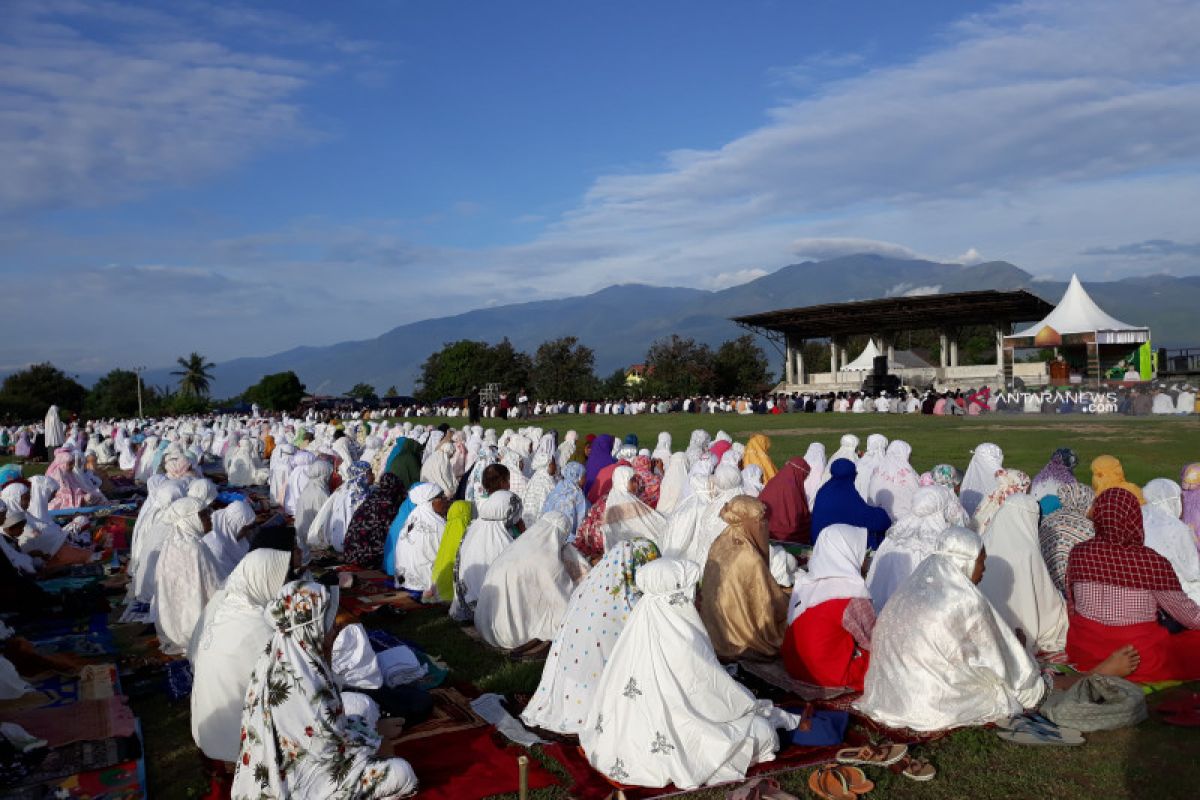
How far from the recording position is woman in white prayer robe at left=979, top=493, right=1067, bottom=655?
4.69 m

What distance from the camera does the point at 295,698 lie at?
9.95 ft

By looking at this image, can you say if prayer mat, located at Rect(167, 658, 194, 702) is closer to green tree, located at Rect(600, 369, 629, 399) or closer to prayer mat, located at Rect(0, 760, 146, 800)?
prayer mat, located at Rect(0, 760, 146, 800)

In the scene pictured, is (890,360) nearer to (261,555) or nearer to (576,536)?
(576,536)

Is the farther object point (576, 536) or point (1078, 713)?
point (576, 536)

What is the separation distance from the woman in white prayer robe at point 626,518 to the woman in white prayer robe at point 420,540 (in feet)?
4.42

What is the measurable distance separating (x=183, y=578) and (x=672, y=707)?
3564 mm

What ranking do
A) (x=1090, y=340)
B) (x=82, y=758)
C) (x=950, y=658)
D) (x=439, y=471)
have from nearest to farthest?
1. (x=950, y=658)
2. (x=82, y=758)
3. (x=439, y=471)
4. (x=1090, y=340)

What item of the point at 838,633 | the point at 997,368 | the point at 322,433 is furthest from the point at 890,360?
the point at 838,633

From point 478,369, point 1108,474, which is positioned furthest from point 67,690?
point 478,369

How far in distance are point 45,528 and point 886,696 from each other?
25.2 ft

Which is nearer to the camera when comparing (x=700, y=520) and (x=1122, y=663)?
(x=1122, y=663)

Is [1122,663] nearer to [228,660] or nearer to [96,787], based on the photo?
[228,660]

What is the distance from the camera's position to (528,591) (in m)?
5.26

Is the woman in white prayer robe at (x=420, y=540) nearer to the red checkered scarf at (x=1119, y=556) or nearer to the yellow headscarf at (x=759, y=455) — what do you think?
the yellow headscarf at (x=759, y=455)
